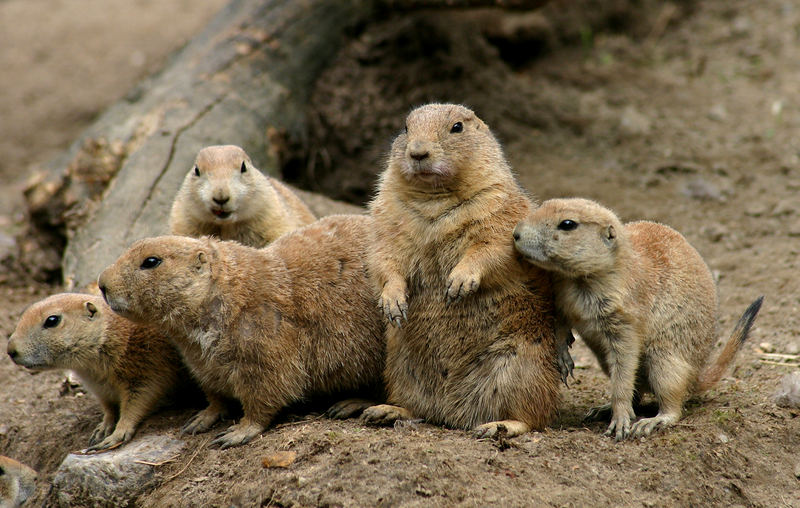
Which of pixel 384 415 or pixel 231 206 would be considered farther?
pixel 231 206

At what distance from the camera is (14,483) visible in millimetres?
5578

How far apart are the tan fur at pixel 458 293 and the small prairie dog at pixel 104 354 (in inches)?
64.7

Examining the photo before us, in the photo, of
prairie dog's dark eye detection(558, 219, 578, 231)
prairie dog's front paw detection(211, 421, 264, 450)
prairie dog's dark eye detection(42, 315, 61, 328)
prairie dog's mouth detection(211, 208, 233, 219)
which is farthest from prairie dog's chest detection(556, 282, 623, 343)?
prairie dog's dark eye detection(42, 315, 61, 328)

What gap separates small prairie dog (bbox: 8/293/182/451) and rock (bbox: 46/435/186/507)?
0.34 metres

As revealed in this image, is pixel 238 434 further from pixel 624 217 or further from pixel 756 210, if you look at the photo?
pixel 756 210

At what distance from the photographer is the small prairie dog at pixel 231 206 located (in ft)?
22.7

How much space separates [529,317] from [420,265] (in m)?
0.78

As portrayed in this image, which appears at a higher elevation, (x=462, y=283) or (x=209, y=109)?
(x=209, y=109)

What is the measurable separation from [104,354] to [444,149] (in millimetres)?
2777

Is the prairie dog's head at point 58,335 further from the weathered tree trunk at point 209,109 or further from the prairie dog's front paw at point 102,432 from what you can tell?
the weathered tree trunk at point 209,109

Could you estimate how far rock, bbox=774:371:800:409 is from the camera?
5.66 meters

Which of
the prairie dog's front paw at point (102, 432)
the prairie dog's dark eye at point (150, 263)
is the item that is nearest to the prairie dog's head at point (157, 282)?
the prairie dog's dark eye at point (150, 263)

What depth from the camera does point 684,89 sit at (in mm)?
11773

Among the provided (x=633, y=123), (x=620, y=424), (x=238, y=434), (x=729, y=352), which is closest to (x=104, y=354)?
(x=238, y=434)
